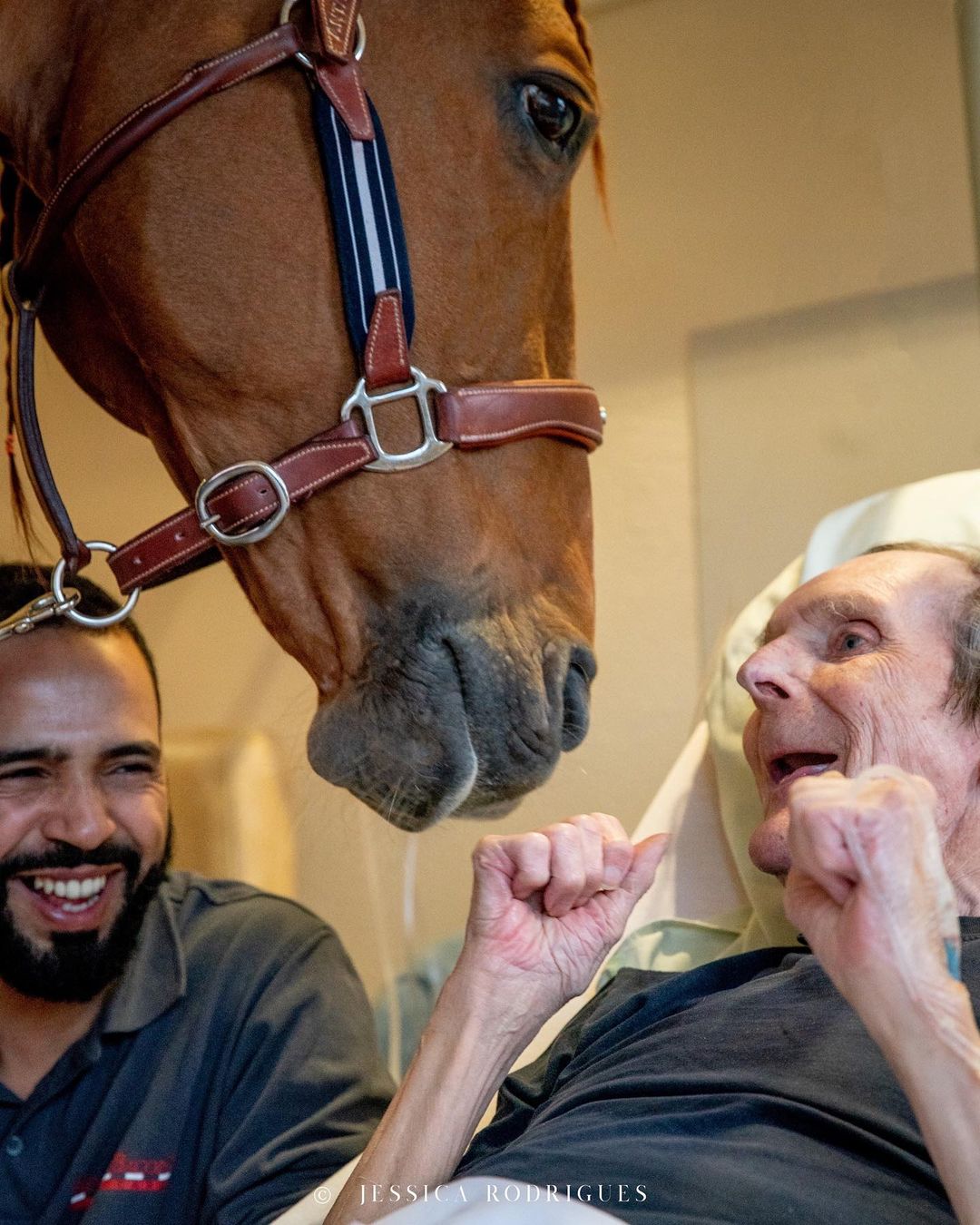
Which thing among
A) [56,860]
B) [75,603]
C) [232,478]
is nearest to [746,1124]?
[232,478]

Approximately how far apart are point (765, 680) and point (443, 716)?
0.35 meters

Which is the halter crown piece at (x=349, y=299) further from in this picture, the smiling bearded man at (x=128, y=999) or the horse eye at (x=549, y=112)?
the smiling bearded man at (x=128, y=999)

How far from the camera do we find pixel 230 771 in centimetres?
238

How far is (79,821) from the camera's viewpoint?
1.55 m

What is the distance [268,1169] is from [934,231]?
172cm

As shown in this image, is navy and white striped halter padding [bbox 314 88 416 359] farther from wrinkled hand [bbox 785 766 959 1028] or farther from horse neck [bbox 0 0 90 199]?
wrinkled hand [bbox 785 766 959 1028]

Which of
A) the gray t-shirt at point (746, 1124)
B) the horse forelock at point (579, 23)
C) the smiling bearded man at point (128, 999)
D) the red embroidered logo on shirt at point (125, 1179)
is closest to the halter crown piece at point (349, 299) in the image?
the horse forelock at point (579, 23)

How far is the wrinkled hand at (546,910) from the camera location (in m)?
0.99

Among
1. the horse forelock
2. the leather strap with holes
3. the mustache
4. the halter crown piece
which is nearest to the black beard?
the mustache

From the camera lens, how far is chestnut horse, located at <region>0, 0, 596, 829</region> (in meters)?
1.02

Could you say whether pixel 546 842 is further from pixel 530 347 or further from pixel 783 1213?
pixel 530 347

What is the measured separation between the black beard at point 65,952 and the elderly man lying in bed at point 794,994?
2.08 feet

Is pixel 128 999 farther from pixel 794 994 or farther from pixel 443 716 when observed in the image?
pixel 794 994

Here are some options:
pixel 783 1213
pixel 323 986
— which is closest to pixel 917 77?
pixel 323 986
